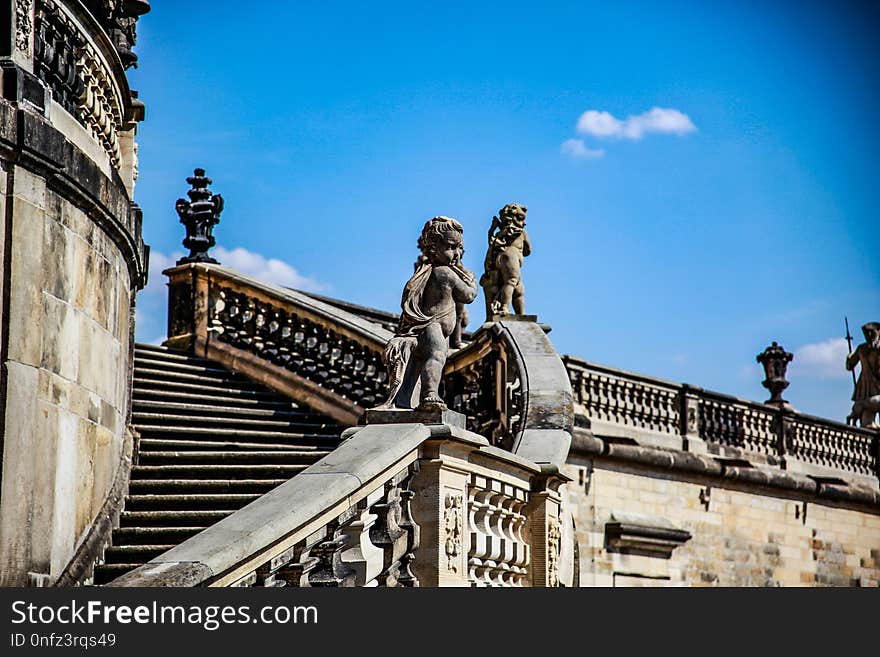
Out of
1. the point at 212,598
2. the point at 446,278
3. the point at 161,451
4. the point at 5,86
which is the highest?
the point at 5,86

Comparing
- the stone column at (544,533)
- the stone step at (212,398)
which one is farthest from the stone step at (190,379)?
the stone column at (544,533)

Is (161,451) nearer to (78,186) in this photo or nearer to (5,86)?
(78,186)

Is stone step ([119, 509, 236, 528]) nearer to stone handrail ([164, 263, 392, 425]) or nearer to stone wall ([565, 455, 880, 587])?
stone handrail ([164, 263, 392, 425])

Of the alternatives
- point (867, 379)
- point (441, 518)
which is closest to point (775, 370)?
point (867, 379)

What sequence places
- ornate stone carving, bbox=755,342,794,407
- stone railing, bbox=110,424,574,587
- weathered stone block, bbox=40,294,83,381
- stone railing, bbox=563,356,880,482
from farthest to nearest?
ornate stone carving, bbox=755,342,794,407
stone railing, bbox=563,356,880,482
weathered stone block, bbox=40,294,83,381
stone railing, bbox=110,424,574,587

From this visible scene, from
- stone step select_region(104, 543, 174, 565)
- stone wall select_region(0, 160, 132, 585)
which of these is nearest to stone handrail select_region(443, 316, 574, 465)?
stone step select_region(104, 543, 174, 565)

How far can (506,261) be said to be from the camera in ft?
53.5

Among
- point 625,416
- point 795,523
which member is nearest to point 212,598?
point 625,416

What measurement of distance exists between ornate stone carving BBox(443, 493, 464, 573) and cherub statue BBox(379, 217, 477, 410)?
2.25ft

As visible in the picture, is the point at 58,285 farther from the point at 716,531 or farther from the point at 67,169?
the point at 716,531

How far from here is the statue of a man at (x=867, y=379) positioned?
28.3m

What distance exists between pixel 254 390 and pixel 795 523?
12.2 m

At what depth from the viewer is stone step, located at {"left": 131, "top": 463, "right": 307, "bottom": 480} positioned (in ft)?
38.0

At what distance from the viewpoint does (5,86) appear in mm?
9148
